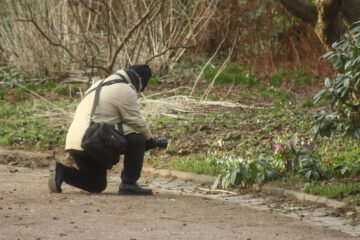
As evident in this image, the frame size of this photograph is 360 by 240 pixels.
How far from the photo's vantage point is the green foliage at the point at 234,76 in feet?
44.6

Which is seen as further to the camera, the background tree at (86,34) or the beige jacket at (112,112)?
the background tree at (86,34)

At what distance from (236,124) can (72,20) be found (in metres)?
7.04

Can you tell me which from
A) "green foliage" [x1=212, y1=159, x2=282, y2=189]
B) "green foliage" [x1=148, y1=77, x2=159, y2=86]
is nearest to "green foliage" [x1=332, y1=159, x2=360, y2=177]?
"green foliage" [x1=212, y1=159, x2=282, y2=189]

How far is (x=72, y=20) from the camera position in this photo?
15.5 m

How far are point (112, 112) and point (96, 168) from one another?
2.34 feet

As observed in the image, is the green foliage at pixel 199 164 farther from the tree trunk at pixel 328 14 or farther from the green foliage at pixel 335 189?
the tree trunk at pixel 328 14

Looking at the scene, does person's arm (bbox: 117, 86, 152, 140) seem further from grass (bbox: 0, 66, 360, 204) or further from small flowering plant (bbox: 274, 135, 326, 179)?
small flowering plant (bbox: 274, 135, 326, 179)

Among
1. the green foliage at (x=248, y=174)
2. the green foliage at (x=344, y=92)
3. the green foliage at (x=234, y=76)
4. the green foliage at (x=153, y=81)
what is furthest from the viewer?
the green foliage at (x=153, y=81)

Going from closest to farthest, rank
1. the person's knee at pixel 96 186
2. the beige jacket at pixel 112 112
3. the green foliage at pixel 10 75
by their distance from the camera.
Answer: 1. the beige jacket at pixel 112 112
2. the person's knee at pixel 96 186
3. the green foliage at pixel 10 75

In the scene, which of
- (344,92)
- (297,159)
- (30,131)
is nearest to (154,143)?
(297,159)

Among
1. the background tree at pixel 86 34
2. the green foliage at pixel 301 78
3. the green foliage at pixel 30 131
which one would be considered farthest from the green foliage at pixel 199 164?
the background tree at pixel 86 34

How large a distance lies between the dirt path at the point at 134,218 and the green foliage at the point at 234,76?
6.76 metres

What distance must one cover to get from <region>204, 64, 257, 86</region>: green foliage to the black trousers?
6899 mm

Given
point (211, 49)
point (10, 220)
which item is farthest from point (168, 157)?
point (211, 49)
